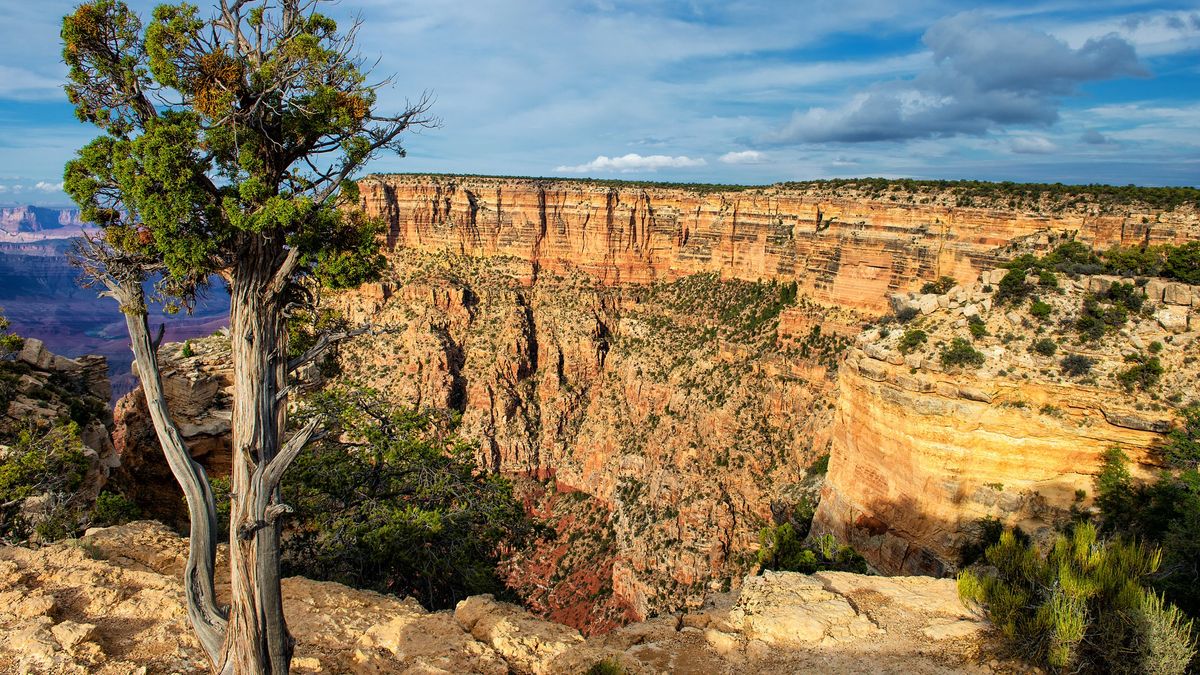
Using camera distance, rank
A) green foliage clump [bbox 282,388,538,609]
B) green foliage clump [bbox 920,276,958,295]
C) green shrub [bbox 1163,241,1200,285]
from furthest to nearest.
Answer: green foliage clump [bbox 920,276,958,295] → green shrub [bbox 1163,241,1200,285] → green foliage clump [bbox 282,388,538,609]

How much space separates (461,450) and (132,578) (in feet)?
25.9

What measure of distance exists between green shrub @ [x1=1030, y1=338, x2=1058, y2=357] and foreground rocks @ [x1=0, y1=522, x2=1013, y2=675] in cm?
1233

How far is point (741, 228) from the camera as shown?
55031mm

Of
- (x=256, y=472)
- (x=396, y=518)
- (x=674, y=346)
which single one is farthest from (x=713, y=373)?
(x=256, y=472)

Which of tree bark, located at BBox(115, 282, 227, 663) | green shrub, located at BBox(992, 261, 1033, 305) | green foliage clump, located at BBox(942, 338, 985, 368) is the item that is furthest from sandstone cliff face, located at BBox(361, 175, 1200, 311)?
tree bark, located at BBox(115, 282, 227, 663)

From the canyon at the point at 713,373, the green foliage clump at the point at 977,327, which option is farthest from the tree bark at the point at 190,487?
the green foliage clump at the point at 977,327

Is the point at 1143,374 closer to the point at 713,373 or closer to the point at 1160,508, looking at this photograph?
the point at 1160,508

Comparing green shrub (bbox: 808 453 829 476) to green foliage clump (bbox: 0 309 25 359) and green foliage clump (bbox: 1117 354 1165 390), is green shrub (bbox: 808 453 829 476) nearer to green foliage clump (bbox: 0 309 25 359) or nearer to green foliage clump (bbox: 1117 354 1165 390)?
green foliage clump (bbox: 1117 354 1165 390)

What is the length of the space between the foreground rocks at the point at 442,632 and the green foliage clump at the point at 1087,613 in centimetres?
60

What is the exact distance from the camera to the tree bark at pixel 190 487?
298 inches

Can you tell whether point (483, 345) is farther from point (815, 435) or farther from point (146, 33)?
point (146, 33)

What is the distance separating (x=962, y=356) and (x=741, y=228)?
36.3 meters

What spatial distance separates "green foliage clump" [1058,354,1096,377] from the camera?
62.4 ft

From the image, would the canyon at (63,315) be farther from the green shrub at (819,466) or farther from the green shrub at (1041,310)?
the green shrub at (1041,310)
